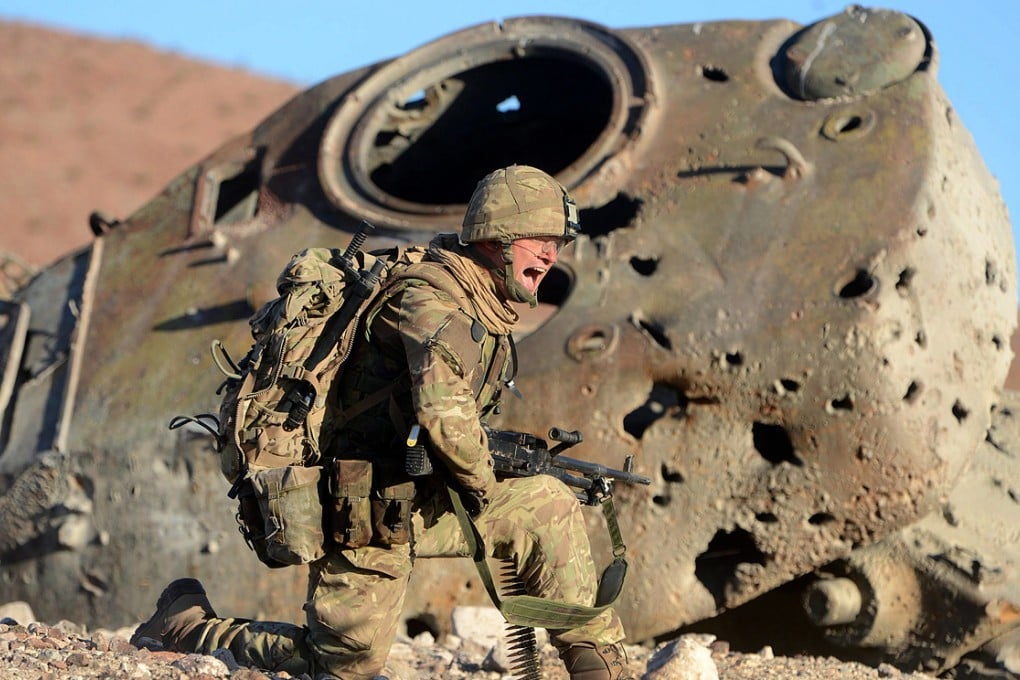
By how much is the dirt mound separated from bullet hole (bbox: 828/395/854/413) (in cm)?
2268

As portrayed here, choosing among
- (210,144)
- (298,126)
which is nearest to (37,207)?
(210,144)

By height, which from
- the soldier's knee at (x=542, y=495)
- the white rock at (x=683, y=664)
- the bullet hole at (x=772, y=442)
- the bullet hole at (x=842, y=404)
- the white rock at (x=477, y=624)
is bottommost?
the white rock at (x=477, y=624)

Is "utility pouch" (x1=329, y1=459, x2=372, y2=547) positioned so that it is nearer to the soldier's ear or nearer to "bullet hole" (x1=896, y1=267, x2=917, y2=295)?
the soldier's ear

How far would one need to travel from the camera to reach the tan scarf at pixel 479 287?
4.55 meters

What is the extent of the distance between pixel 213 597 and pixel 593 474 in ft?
6.91

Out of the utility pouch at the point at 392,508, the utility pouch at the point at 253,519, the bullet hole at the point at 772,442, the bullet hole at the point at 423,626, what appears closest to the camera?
the utility pouch at the point at 392,508

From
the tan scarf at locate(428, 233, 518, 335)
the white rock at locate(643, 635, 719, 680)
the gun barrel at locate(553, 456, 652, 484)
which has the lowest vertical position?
the white rock at locate(643, 635, 719, 680)

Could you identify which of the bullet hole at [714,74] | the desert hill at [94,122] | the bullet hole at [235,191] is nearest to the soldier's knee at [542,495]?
the bullet hole at [714,74]

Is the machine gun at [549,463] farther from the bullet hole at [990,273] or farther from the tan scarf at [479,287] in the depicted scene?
the bullet hole at [990,273]

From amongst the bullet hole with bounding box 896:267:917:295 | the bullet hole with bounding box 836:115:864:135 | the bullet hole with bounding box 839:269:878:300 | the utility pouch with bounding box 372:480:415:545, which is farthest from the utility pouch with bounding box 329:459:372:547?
the bullet hole with bounding box 836:115:864:135

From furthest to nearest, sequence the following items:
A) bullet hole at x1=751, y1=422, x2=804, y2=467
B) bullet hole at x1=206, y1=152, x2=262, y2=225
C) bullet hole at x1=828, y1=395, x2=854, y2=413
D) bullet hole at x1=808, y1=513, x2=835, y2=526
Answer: bullet hole at x1=206, y1=152, x2=262, y2=225
bullet hole at x1=751, y1=422, x2=804, y2=467
bullet hole at x1=808, y1=513, x2=835, y2=526
bullet hole at x1=828, y1=395, x2=854, y2=413

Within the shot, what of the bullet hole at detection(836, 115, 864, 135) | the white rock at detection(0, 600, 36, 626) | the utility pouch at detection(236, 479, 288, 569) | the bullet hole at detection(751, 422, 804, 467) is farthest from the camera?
the white rock at detection(0, 600, 36, 626)

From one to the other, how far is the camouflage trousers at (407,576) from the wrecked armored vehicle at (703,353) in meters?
1.26

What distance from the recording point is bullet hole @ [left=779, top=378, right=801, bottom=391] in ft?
19.1
